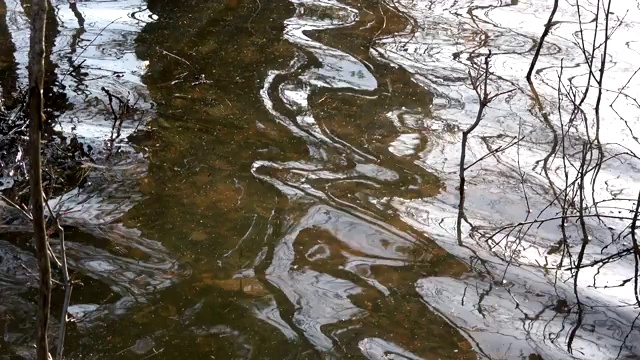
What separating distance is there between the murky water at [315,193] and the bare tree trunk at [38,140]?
1230 millimetres

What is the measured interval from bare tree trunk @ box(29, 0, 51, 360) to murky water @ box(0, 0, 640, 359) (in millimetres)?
1230

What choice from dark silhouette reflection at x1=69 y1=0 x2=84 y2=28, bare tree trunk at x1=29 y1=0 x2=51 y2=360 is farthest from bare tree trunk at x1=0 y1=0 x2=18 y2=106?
bare tree trunk at x1=29 y1=0 x2=51 y2=360

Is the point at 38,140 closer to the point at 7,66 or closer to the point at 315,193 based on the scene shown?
the point at 315,193

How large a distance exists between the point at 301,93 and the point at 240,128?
0.82 meters

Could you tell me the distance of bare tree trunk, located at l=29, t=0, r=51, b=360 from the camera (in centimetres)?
184

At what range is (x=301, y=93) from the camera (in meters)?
5.93

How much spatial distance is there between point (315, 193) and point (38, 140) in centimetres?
279

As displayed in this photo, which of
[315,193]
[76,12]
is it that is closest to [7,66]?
[76,12]

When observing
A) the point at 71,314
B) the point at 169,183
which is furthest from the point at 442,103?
the point at 71,314

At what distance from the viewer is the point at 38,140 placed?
197cm

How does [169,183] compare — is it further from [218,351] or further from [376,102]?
[376,102]

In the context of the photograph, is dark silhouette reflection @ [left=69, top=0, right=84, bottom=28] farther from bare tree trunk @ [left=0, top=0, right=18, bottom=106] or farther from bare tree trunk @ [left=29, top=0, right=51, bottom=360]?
bare tree trunk @ [left=29, top=0, right=51, bottom=360]

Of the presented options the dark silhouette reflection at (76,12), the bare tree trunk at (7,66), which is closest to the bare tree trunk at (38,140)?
the bare tree trunk at (7,66)

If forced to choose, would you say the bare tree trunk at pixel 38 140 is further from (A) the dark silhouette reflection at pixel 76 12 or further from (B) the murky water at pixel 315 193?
(A) the dark silhouette reflection at pixel 76 12
